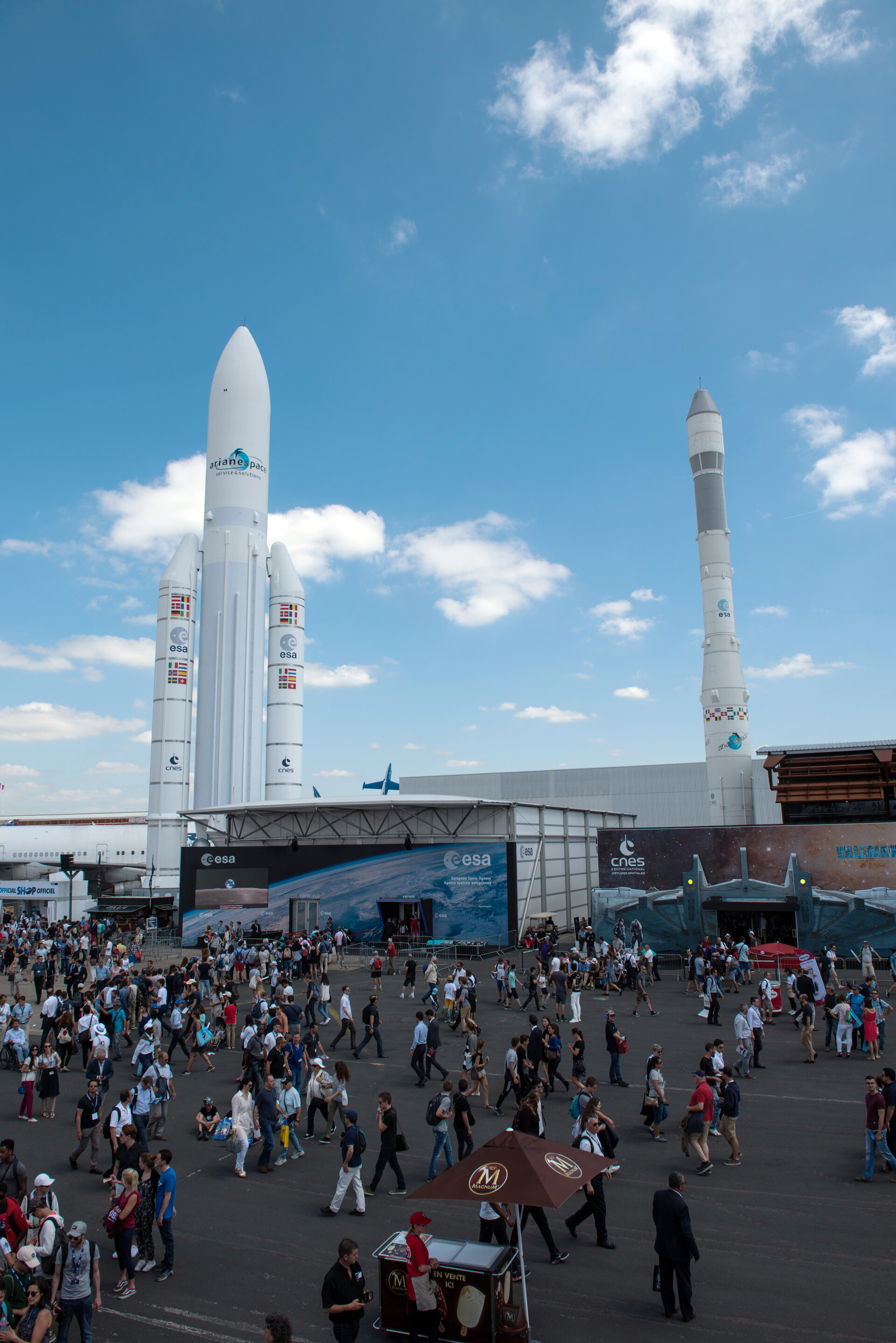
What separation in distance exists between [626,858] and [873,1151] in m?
25.4

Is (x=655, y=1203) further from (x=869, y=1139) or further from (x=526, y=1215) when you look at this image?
(x=869, y=1139)

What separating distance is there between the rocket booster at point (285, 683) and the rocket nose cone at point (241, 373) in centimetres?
946

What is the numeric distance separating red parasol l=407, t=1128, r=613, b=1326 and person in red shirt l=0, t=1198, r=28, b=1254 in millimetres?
3813

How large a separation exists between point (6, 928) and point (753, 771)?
4690 centimetres

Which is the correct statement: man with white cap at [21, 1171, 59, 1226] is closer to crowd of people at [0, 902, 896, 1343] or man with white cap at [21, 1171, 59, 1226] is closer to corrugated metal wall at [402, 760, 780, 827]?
crowd of people at [0, 902, 896, 1343]

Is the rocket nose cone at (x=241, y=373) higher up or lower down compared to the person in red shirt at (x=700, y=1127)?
higher up

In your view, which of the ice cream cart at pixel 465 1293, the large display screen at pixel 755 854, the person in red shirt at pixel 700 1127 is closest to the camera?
the ice cream cart at pixel 465 1293

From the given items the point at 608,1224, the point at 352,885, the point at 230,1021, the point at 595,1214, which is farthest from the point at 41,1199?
the point at 352,885

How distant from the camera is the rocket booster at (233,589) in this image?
Result: 4662cm

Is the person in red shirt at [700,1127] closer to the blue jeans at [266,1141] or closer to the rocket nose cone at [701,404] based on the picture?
the blue jeans at [266,1141]

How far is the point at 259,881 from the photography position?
3944 centimetres

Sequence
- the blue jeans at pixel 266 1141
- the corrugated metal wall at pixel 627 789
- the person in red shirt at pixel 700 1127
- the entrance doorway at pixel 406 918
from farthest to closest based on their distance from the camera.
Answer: the corrugated metal wall at pixel 627 789, the entrance doorway at pixel 406 918, the blue jeans at pixel 266 1141, the person in red shirt at pixel 700 1127

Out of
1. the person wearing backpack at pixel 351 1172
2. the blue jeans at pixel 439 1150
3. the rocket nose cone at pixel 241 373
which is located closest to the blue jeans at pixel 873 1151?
the blue jeans at pixel 439 1150

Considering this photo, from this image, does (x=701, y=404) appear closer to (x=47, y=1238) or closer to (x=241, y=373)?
(x=241, y=373)
